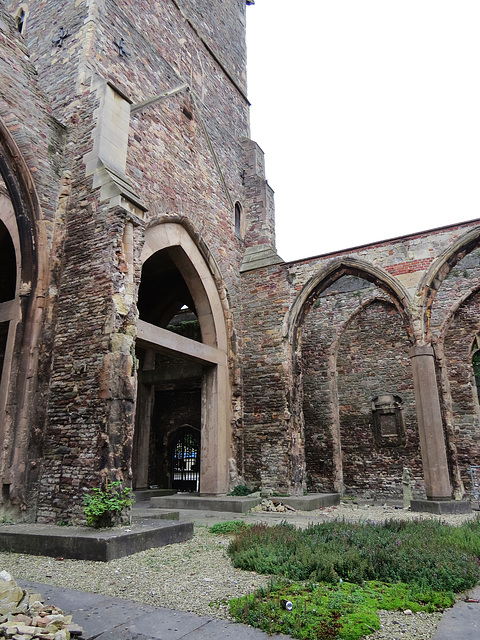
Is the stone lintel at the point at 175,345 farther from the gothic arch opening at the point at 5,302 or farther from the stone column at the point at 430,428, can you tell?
the stone column at the point at 430,428

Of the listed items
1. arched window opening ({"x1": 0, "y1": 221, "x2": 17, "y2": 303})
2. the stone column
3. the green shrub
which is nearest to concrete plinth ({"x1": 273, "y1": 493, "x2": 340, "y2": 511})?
the stone column

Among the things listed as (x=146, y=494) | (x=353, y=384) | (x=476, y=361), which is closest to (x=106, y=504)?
(x=146, y=494)

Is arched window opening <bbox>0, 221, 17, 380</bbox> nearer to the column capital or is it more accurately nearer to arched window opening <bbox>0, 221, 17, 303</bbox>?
arched window opening <bbox>0, 221, 17, 303</bbox>

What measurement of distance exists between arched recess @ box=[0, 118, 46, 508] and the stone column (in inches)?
289

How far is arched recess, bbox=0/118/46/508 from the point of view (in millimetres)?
6570

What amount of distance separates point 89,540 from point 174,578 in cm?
132

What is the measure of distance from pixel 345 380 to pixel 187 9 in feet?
41.0

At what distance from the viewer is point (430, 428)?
9.34 meters

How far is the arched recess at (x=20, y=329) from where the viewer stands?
6570mm

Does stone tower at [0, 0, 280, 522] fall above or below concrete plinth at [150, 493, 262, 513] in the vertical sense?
above

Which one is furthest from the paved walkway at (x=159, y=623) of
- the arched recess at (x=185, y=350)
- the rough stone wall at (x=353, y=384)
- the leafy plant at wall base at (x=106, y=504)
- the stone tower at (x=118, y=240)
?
the rough stone wall at (x=353, y=384)

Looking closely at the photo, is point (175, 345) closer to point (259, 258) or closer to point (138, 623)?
point (259, 258)

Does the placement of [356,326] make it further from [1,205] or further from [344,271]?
[1,205]

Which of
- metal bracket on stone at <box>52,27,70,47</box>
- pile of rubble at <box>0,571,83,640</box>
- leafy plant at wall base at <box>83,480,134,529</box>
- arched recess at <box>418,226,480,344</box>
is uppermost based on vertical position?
metal bracket on stone at <box>52,27,70,47</box>
